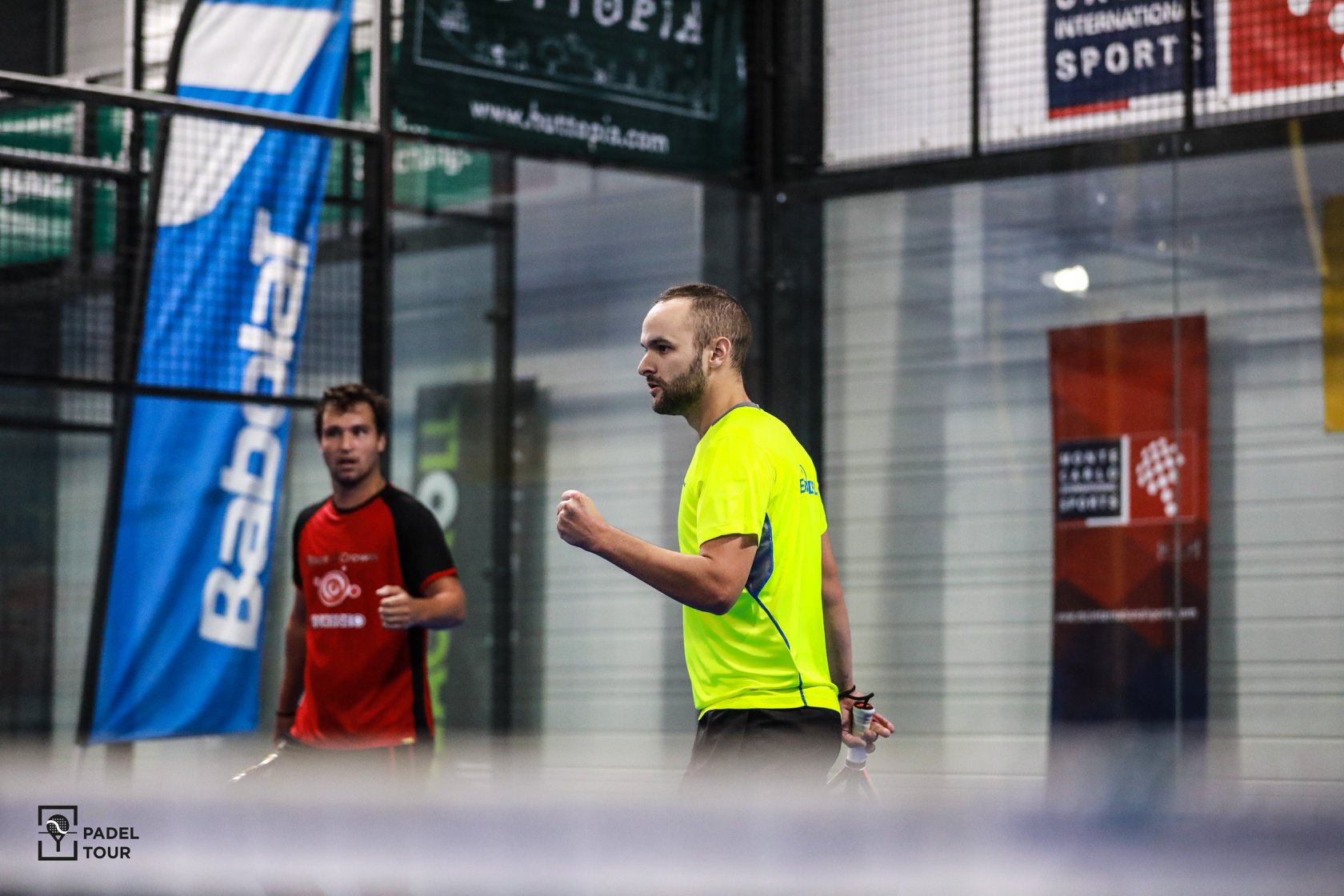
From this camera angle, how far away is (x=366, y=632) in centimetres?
555

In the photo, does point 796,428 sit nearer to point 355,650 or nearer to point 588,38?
point 588,38

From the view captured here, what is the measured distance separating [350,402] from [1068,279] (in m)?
3.74

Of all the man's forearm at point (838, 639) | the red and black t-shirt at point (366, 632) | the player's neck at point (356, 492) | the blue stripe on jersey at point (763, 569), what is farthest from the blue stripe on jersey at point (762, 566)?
the player's neck at point (356, 492)

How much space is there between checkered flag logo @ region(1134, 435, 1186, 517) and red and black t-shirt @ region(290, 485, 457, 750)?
3451mm

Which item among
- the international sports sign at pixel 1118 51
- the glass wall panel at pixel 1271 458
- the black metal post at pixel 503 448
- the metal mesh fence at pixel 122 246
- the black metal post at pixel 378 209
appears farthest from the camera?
the black metal post at pixel 503 448

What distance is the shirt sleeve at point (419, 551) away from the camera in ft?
18.4

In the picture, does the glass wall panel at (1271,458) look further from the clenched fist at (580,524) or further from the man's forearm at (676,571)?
the clenched fist at (580,524)

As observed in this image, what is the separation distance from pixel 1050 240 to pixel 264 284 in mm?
3355

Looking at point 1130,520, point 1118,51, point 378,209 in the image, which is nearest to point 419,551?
point 378,209

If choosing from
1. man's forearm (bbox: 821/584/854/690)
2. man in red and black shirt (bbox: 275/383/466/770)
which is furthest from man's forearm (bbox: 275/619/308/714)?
man's forearm (bbox: 821/584/854/690)

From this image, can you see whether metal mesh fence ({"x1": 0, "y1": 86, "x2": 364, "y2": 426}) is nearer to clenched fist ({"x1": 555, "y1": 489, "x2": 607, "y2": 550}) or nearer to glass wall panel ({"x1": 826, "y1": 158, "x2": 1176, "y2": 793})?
glass wall panel ({"x1": 826, "y1": 158, "x2": 1176, "y2": 793})

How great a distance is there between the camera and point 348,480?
5695 millimetres

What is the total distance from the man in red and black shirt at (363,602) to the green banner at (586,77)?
8.66 ft

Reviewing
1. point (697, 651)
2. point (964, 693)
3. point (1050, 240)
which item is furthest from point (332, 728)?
point (1050, 240)
